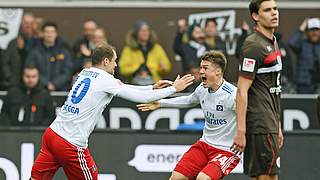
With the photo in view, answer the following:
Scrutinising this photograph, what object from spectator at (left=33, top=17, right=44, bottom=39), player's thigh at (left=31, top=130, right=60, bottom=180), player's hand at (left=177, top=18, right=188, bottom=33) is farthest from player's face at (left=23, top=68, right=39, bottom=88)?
player's thigh at (left=31, top=130, right=60, bottom=180)

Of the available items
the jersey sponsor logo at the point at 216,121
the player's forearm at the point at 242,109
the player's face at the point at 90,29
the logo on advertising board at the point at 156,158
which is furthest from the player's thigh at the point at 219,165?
the player's face at the point at 90,29

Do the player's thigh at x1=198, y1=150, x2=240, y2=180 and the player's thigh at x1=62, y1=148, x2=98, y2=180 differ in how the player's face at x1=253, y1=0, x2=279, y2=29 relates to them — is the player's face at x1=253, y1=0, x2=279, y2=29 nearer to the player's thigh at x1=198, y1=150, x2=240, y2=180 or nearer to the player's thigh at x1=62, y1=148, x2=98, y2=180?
the player's thigh at x1=198, y1=150, x2=240, y2=180

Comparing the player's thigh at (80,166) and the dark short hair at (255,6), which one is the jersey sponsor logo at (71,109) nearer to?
the player's thigh at (80,166)

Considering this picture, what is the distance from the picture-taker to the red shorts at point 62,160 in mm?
8461

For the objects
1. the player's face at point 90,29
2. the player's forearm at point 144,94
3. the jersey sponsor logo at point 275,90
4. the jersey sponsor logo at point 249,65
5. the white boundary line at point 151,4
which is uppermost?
the white boundary line at point 151,4

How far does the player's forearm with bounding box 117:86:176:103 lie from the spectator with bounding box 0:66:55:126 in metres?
3.56

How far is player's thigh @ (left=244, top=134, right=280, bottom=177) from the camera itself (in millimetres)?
7758

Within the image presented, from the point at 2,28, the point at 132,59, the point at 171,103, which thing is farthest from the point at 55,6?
the point at 171,103

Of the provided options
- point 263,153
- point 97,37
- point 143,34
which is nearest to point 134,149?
point 263,153

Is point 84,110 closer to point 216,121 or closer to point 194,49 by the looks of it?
point 216,121

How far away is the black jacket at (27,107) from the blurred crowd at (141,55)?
0.54m

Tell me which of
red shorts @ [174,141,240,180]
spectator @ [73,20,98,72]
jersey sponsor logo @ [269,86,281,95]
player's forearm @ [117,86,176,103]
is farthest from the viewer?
spectator @ [73,20,98,72]

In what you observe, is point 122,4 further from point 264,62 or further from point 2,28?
point 264,62

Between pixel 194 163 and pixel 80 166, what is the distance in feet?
3.58
